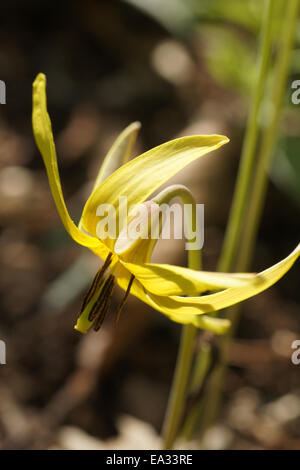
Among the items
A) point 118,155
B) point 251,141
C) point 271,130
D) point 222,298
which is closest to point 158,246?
point 271,130

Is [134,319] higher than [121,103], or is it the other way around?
[121,103]

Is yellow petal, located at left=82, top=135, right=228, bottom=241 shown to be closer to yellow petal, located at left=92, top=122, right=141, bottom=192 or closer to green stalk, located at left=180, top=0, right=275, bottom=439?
yellow petal, located at left=92, top=122, right=141, bottom=192

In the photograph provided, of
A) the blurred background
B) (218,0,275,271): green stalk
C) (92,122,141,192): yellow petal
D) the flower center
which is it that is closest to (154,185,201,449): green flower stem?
the flower center

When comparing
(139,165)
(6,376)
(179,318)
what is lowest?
(6,376)

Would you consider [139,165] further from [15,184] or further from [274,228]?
[15,184]

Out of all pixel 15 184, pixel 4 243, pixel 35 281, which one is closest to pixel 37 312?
pixel 35 281

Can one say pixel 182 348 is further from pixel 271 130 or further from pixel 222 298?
pixel 271 130
